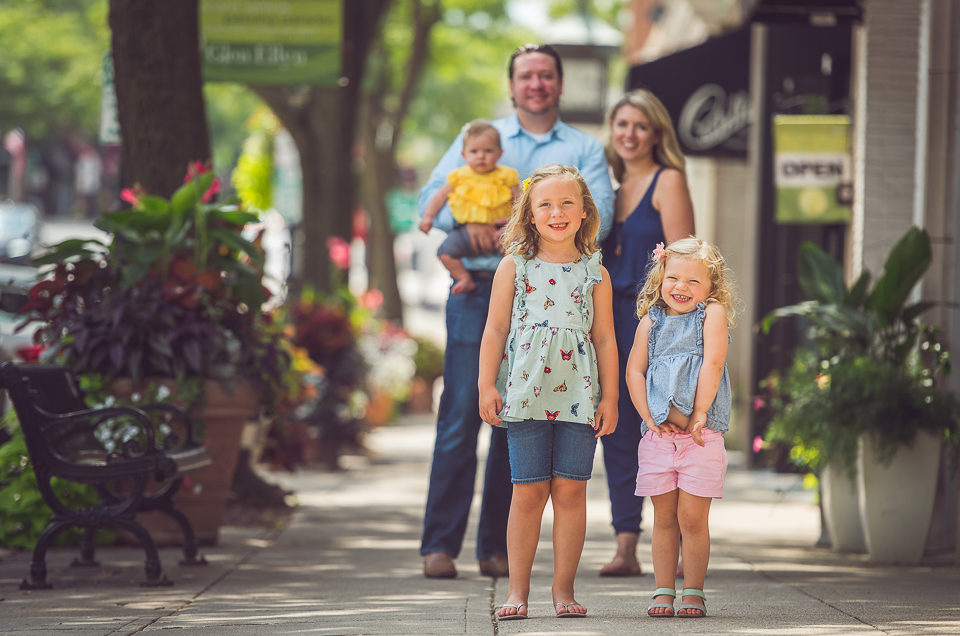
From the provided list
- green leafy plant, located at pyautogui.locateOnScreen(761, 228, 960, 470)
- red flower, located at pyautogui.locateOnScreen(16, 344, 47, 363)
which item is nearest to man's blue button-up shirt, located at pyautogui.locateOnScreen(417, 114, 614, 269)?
green leafy plant, located at pyautogui.locateOnScreen(761, 228, 960, 470)

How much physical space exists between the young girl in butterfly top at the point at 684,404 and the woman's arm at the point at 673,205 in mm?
1146

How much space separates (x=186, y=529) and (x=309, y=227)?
8.80 metres

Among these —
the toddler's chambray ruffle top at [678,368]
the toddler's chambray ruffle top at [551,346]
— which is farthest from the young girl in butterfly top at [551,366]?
the toddler's chambray ruffle top at [678,368]

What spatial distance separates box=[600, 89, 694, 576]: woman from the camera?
21.0ft

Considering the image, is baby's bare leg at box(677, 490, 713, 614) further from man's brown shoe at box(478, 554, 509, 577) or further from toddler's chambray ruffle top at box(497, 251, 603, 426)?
man's brown shoe at box(478, 554, 509, 577)

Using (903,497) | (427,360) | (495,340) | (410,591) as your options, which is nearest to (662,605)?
(495,340)

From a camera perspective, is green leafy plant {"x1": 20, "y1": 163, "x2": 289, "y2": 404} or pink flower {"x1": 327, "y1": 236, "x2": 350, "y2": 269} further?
pink flower {"x1": 327, "y1": 236, "x2": 350, "y2": 269}

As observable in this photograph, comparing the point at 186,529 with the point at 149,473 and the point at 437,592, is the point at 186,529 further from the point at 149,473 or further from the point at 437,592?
the point at 437,592

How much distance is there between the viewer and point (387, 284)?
23875 mm

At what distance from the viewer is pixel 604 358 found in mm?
5203

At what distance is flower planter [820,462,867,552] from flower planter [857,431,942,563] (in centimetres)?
29

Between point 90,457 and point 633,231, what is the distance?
107 inches

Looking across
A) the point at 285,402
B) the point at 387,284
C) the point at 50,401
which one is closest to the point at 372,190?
the point at 387,284

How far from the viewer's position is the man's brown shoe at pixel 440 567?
646cm
